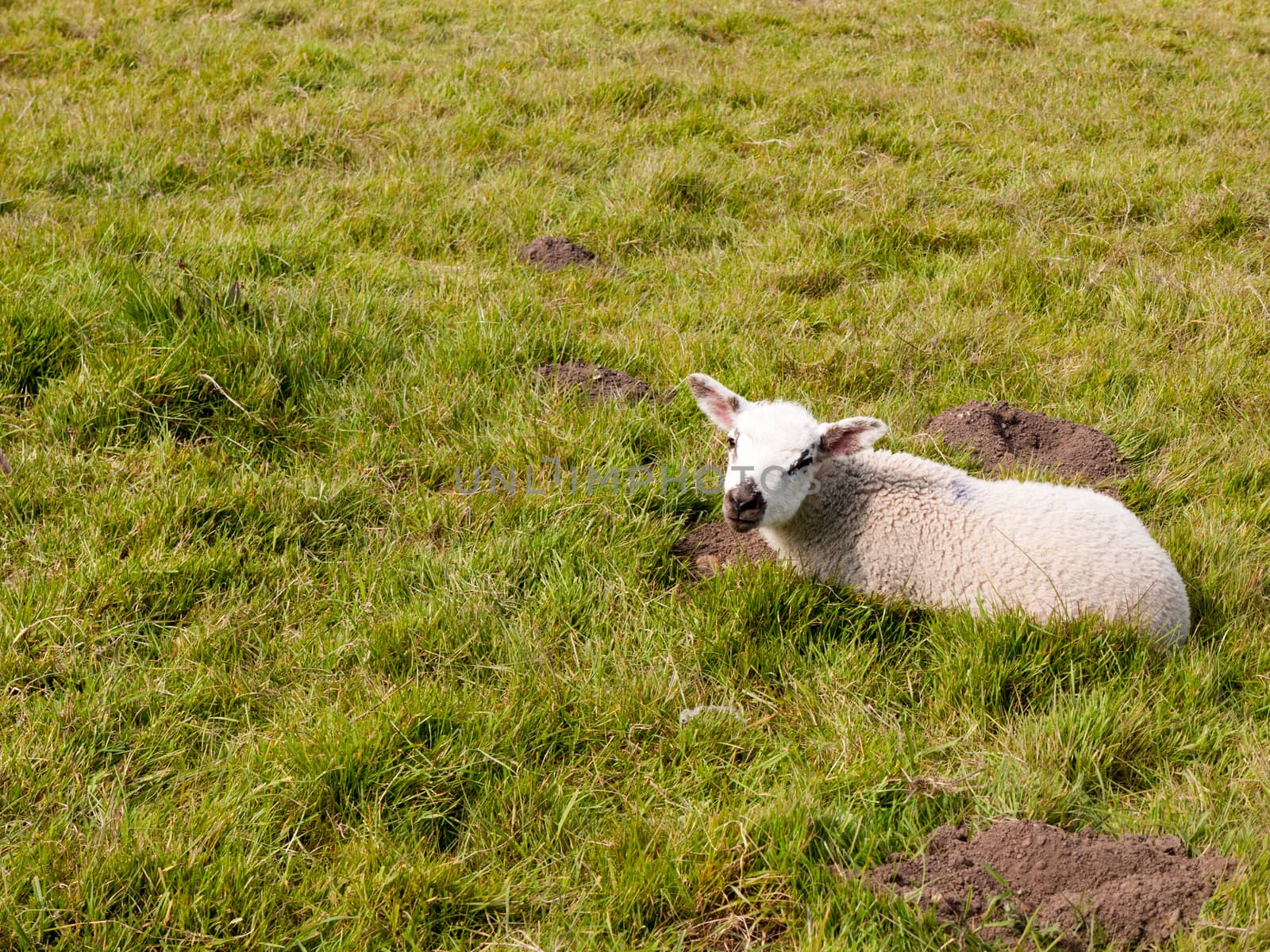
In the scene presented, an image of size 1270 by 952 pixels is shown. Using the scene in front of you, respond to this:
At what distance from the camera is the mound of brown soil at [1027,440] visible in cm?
451

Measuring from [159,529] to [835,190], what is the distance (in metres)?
4.86

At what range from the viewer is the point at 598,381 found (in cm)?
488

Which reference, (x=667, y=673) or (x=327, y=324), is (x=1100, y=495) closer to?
(x=667, y=673)

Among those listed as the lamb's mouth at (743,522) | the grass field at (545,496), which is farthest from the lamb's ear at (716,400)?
the lamb's mouth at (743,522)

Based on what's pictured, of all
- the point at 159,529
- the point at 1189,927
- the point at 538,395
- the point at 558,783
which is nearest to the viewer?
the point at 1189,927

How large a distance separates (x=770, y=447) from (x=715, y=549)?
0.52 metres

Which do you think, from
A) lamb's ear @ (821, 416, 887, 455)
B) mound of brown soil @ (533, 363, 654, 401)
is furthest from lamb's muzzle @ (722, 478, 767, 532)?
mound of brown soil @ (533, 363, 654, 401)

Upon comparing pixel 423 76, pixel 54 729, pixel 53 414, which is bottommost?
pixel 54 729

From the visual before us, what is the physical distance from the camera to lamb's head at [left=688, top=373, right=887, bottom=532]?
12.3 ft

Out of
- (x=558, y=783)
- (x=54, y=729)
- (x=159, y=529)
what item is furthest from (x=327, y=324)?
(x=558, y=783)

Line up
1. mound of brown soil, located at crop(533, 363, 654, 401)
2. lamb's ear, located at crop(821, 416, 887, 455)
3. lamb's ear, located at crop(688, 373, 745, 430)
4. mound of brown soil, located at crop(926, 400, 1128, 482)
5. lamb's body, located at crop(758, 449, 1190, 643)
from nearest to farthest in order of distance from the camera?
lamb's body, located at crop(758, 449, 1190, 643) < lamb's ear, located at crop(821, 416, 887, 455) < lamb's ear, located at crop(688, 373, 745, 430) < mound of brown soil, located at crop(926, 400, 1128, 482) < mound of brown soil, located at crop(533, 363, 654, 401)

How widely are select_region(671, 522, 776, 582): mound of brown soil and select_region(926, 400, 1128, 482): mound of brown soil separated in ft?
3.70

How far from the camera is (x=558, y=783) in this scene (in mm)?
2967

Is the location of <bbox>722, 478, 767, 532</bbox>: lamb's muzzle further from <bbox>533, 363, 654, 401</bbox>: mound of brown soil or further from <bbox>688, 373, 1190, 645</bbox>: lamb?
<bbox>533, 363, 654, 401</bbox>: mound of brown soil
